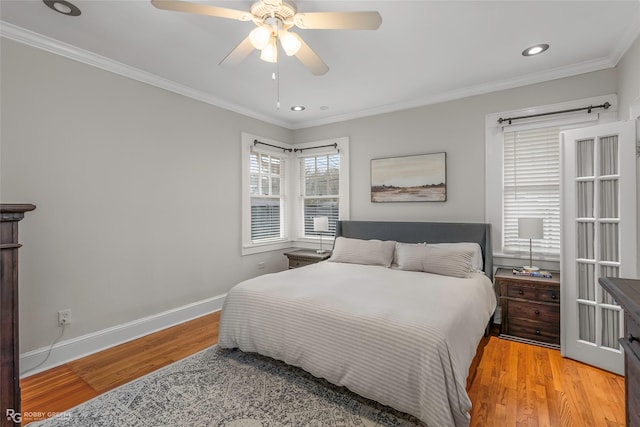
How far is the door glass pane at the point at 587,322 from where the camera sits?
2.59 metres

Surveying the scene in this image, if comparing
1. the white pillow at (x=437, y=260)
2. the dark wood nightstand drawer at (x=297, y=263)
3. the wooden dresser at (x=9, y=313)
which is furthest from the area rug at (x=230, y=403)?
the dark wood nightstand drawer at (x=297, y=263)

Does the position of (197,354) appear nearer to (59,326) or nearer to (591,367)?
(59,326)

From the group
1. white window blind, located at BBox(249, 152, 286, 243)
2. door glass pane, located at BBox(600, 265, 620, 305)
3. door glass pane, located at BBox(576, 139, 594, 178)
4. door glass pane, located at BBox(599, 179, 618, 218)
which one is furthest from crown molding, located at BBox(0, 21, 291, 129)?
door glass pane, located at BBox(600, 265, 620, 305)

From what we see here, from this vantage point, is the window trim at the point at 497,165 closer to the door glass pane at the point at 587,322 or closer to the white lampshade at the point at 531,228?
the white lampshade at the point at 531,228

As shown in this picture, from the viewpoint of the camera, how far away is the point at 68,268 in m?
2.66

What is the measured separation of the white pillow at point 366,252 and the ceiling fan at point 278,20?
7.45ft

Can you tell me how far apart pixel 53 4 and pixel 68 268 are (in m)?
2.04

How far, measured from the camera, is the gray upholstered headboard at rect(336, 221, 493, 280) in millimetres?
3426

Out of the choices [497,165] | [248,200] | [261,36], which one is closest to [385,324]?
[261,36]

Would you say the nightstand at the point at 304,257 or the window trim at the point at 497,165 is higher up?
the window trim at the point at 497,165

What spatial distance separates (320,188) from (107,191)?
9.48 feet

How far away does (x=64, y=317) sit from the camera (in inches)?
104

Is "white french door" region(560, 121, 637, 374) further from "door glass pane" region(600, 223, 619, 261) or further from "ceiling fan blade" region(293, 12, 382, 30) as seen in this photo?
"ceiling fan blade" region(293, 12, 382, 30)

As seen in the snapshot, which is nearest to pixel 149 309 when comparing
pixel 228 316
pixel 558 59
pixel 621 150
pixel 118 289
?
pixel 118 289
